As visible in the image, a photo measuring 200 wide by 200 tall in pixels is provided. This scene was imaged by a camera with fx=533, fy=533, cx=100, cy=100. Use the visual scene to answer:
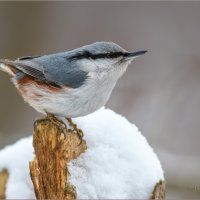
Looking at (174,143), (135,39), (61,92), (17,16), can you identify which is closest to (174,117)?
(174,143)

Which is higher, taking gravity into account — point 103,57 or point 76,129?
point 103,57

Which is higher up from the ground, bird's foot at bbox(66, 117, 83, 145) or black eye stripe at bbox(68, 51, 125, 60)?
black eye stripe at bbox(68, 51, 125, 60)

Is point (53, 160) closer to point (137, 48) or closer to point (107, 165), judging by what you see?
point (107, 165)

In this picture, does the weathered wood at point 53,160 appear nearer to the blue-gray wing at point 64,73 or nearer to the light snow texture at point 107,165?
the light snow texture at point 107,165

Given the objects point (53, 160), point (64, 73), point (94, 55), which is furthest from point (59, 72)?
point (53, 160)

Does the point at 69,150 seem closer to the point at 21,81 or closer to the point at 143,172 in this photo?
the point at 143,172

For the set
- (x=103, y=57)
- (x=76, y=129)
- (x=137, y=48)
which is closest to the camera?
(x=76, y=129)

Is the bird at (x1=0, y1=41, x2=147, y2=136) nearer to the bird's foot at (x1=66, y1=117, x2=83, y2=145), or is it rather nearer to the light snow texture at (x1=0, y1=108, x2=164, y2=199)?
the bird's foot at (x1=66, y1=117, x2=83, y2=145)

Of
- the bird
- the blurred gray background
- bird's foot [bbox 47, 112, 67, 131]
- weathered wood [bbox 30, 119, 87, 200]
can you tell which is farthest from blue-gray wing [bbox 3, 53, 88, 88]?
the blurred gray background
